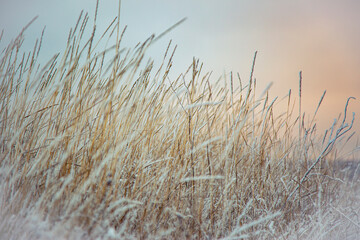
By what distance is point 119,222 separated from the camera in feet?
3.68

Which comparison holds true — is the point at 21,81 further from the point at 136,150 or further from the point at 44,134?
the point at 136,150

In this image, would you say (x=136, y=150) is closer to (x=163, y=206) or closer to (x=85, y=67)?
(x=163, y=206)

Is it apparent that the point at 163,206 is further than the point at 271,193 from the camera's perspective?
No

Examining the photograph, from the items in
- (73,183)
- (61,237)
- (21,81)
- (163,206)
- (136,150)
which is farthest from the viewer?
(21,81)

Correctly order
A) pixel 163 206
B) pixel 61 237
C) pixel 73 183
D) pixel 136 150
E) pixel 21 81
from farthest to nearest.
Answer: pixel 21 81 → pixel 136 150 → pixel 163 206 → pixel 73 183 → pixel 61 237

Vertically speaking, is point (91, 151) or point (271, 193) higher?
point (91, 151)

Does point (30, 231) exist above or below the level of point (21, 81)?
below

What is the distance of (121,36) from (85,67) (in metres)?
0.22

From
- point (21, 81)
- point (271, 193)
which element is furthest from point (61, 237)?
point (271, 193)

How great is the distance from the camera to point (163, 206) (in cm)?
121

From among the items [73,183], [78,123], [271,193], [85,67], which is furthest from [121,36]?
[271,193]

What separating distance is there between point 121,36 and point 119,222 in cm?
67

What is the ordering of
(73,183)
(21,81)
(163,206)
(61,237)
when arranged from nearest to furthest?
(61,237)
(73,183)
(163,206)
(21,81)

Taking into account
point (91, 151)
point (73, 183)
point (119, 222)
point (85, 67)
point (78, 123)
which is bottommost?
point (119, 222)
